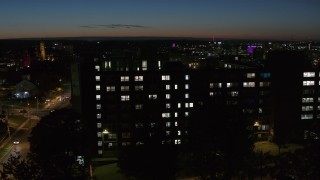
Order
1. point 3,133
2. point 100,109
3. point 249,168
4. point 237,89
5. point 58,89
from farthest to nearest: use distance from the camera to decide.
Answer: point 58,89 → point 3,133 → point 237,89 → point 100,109 → point 249,168

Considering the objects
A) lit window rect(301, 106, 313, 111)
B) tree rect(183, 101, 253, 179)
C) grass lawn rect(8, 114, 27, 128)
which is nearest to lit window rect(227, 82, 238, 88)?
lit window rect(301, 106, 313, 111)

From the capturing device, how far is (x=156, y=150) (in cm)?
1933

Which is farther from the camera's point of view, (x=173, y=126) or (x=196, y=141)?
(x=173, y=126)

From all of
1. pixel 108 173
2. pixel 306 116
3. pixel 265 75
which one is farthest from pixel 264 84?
pixel 108 173

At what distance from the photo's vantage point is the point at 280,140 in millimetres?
33656

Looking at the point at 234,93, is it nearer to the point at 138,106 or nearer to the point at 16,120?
the point at 138,106

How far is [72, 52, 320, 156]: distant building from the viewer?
33250 mm

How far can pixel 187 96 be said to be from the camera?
35062mm

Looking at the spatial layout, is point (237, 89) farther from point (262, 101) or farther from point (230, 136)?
point (230, 136)

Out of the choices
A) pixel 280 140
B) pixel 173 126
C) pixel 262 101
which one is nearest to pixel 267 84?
pixel 262 101

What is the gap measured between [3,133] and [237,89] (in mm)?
26095

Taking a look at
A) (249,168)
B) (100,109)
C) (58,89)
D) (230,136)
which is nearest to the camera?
(230,136)

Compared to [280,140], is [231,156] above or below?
above

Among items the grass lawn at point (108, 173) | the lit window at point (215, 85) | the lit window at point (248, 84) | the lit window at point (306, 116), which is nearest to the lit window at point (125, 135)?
the grass lawn at point (108, 173)
